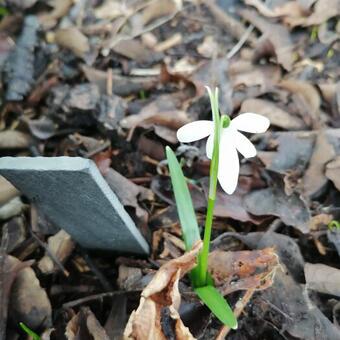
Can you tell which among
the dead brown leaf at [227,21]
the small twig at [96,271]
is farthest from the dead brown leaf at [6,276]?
the dead brown leaf at [227,21]

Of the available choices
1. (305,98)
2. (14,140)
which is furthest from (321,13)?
(14,140)

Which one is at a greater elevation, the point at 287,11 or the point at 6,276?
the point at 287,11

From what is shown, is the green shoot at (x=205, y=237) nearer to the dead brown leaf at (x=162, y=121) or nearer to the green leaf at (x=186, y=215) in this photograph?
the green leaf at (x=186, y=215)

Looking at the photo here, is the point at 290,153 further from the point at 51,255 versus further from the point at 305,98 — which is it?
the point at 51,255

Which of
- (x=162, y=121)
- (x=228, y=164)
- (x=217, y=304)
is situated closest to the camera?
(x=228, y=164)

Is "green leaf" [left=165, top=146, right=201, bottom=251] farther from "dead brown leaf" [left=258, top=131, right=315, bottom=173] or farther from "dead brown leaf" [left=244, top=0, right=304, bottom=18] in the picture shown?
"dead brown leaf" [left=244, top=0, right=304, bottom=18]

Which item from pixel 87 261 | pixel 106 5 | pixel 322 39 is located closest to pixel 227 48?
pixel 322 39

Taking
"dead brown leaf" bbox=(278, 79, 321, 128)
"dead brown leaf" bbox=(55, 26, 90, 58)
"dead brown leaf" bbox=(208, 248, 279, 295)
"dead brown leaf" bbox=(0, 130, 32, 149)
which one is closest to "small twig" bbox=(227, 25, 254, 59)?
"dead brown leaf" bbox=(278, 79, 321, 128)
